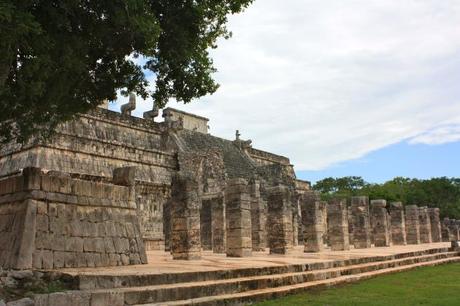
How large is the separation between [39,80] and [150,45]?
1.68m

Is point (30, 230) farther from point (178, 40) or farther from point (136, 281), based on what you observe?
point (178, 40)

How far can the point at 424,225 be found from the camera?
29.1m

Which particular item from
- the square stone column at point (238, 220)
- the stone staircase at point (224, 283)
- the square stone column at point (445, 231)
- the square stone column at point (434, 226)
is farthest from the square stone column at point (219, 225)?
the square stone column at point (445, 231)

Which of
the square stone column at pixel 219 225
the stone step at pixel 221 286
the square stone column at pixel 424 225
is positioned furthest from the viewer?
the square stone column at pixel 424 225

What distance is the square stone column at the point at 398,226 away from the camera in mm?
25969

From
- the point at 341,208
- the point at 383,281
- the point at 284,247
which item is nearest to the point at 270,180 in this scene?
the point at 341,208

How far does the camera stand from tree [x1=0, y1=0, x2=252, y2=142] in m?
6.83

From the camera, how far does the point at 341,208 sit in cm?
1981

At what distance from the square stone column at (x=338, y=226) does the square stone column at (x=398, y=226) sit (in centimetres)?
735

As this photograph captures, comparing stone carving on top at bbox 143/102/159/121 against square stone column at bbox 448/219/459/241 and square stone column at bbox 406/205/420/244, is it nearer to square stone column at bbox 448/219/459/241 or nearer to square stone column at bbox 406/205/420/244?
square stone column at bbox 406/205/420/244

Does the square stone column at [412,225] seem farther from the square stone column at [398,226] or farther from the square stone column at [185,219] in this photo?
the square stone column at [185,219]

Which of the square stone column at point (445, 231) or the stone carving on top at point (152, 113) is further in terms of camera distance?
the square stone column at point (445, 231)

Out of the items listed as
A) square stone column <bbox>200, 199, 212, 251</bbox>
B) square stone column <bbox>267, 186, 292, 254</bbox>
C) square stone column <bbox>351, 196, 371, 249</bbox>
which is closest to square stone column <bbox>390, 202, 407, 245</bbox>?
square stone column <bbox>351, 196, 371, 249</bbox>

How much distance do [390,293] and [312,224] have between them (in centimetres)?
932
